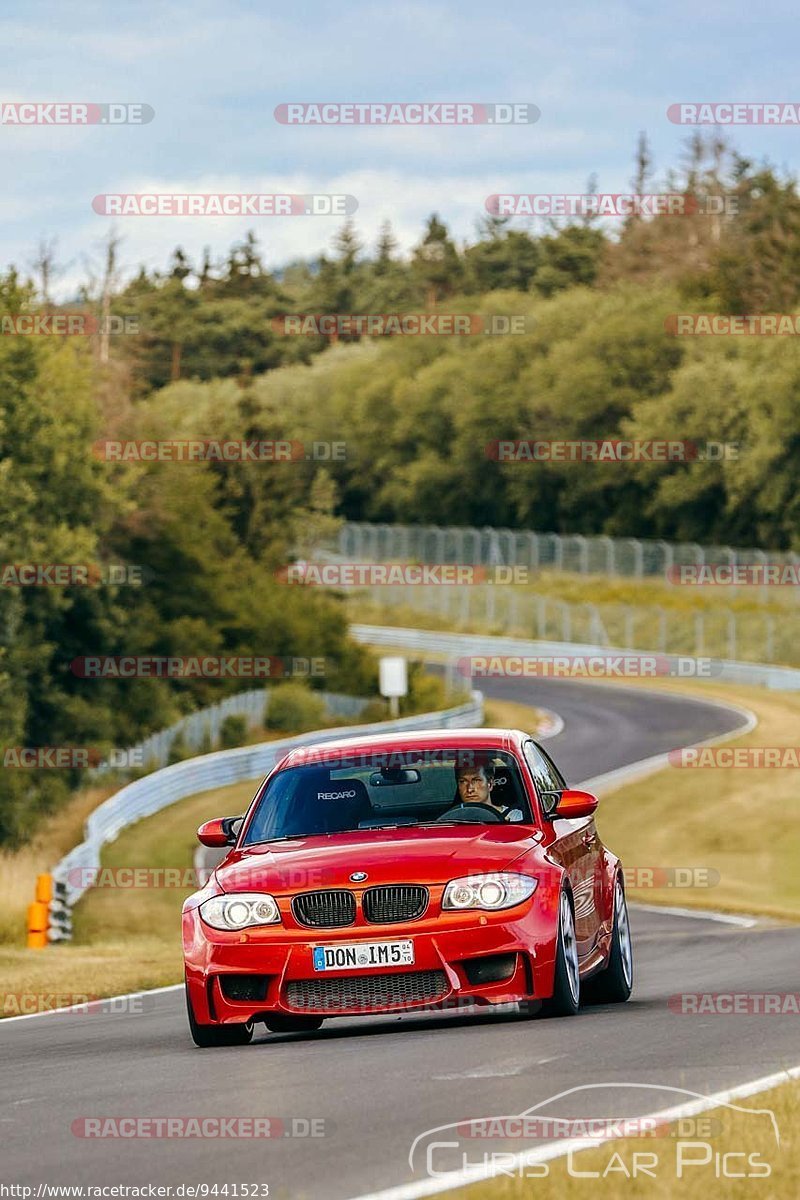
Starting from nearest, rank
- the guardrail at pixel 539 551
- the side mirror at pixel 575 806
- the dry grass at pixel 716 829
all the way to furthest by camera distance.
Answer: the side mirror at pixel 575 806
the dry grass at pixel 716 829
the guardrail at pixel 539 551

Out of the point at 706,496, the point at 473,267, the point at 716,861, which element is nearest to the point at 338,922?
the point at 716,861

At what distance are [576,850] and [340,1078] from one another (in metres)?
2.82

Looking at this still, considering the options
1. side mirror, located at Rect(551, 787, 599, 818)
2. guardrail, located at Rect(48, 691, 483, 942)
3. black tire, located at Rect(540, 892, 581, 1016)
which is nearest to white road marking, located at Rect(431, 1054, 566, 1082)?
black tire, located at Rect(540, 892, 581, 1016)

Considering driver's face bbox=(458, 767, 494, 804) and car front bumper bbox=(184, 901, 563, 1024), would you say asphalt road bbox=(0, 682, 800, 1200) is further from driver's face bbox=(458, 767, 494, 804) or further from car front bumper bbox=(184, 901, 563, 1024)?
driver's face bbox=(458, 767, 494, 804)

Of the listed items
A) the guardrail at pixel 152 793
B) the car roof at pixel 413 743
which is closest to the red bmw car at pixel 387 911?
the car roof at pixel 413 743

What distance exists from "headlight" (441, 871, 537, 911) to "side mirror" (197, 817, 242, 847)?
158 centimetres

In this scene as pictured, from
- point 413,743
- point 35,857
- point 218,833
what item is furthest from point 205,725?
point 218,833

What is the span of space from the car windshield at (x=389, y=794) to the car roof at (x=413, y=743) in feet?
0.11

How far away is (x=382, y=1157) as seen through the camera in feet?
24.2

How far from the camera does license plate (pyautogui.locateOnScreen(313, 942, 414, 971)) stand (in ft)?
34.5

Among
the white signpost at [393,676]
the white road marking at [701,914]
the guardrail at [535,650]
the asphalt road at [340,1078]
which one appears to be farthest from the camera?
the guardrail at [535,650]

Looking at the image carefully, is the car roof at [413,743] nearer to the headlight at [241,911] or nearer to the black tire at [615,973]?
the black tire at [615,973]

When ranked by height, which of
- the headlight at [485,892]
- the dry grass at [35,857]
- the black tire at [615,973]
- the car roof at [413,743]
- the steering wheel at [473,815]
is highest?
the car roof at [413,743]

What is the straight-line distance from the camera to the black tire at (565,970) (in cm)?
1087
